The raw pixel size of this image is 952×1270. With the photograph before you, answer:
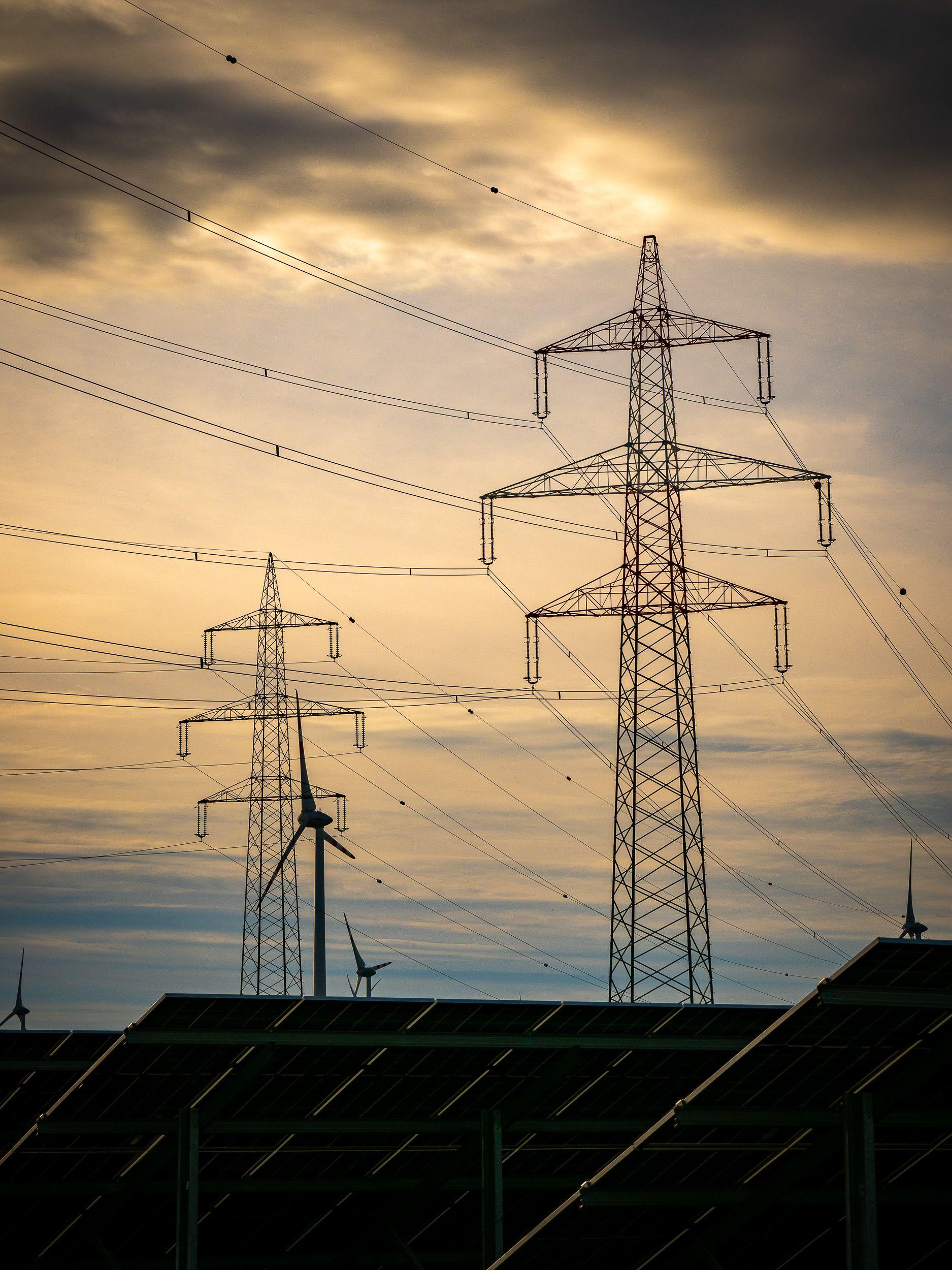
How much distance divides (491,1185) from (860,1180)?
425 inches

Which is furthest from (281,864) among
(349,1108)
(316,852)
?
(349,1108)

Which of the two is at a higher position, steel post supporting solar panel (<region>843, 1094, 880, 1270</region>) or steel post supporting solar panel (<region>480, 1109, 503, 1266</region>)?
steel post supporting solar panel (<region>843, 1094, 880, 1270</region>)

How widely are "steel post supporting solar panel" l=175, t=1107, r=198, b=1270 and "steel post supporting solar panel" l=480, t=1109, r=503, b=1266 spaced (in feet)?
20.9

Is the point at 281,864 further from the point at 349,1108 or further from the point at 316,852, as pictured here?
the point at 349,1108

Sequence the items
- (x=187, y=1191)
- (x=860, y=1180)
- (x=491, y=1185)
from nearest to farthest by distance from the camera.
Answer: (x=860, y=1180)
(x=187, y=1191)
(x=491, y=1185)

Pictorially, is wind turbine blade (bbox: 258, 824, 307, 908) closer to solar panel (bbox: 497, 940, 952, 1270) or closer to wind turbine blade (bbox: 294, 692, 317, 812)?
wind turbine blade (bbox: 294, 692, 317, 812)

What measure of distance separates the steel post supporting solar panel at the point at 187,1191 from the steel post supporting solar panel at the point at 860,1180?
48.2ft

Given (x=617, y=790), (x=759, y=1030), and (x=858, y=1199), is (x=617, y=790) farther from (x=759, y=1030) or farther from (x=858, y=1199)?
(x=858, y=1199)

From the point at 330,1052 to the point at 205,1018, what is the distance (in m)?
3.31

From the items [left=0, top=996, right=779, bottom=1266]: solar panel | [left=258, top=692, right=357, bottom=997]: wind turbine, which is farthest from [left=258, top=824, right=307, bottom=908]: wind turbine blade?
[left=0, top=996, right=779, bottom=1266]: solar panel

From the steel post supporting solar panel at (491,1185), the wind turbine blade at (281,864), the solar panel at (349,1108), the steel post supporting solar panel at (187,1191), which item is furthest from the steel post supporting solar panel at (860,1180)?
the wind turbine blade at (281,864)

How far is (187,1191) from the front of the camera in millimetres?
36344

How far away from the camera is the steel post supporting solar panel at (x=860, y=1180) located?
1125 inches

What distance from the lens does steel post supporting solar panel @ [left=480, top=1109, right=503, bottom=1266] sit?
3681 cm
